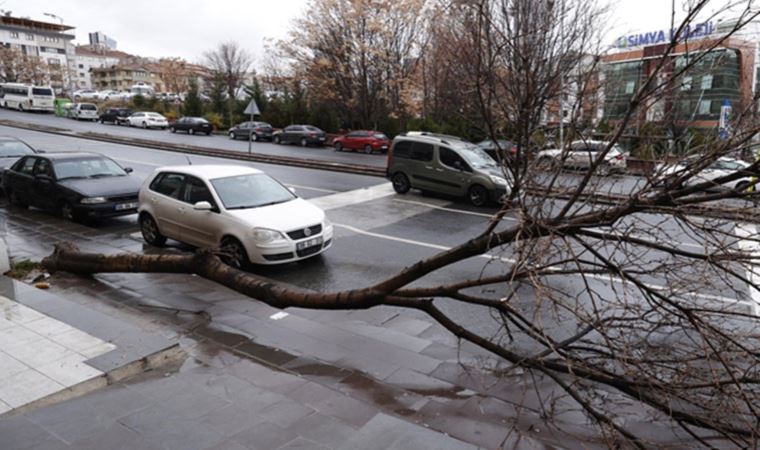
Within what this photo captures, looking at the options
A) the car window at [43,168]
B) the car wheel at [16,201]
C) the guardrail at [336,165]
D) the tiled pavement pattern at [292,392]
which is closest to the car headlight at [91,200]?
the car window at [43,168]

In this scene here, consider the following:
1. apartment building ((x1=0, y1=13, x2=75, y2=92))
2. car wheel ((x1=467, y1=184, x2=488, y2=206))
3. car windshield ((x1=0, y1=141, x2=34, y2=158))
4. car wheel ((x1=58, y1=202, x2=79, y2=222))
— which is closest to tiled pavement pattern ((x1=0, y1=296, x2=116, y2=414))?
car wheel ((x1=58, y1=202, x2=79, y2=222))

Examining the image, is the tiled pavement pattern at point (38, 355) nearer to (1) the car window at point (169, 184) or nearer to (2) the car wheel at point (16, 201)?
(1) the car window at point (169, 184)

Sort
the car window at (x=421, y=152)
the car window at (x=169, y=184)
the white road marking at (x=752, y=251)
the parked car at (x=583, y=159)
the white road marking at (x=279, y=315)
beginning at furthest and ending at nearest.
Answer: the car window at (x=421, y=152) → the car window at (x=169, y=184) → the white road marking at (x=279, y=315) → the parked car at (x=583, y=159) → the white road marking at (x=752, y=251)

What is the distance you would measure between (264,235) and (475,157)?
890 cm

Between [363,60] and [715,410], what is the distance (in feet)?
124

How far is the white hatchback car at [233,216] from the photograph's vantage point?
8859mm

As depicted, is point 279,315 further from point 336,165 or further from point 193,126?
point 193,126

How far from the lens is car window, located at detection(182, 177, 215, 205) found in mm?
9523

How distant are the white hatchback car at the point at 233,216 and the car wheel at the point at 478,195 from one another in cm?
664

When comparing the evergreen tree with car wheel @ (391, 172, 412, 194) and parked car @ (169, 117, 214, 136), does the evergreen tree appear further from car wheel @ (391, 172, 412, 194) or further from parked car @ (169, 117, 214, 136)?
car wheel @ (391, 172, 412, 194)

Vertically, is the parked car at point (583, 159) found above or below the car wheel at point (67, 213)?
above

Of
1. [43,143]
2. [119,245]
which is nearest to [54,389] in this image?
[119,245]

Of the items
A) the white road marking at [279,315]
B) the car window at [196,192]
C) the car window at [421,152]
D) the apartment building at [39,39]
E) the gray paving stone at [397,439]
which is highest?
the apartment building at [39,39]

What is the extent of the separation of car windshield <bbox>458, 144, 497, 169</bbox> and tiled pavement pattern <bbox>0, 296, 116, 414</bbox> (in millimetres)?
11750
